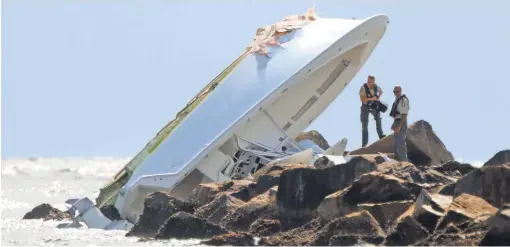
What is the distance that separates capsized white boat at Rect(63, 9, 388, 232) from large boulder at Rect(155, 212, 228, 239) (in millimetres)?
4079

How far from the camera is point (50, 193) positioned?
49500 millimetres

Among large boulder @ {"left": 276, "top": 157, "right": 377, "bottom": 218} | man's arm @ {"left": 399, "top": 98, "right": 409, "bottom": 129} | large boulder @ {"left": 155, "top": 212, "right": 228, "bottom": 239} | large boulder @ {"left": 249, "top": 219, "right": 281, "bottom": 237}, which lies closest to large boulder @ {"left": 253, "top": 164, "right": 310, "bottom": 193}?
large boulder @ {"left": 276, "top": 157, "right": 377, "bottom": 218}

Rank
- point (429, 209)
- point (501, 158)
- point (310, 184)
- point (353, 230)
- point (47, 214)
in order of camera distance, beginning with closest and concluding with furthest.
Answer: point (429, 209), point (353, 230), point (310, 184), point (501, 158), point (47, 214)

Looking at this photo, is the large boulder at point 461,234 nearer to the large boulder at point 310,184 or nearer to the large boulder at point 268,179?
the large boulder at point 310,184

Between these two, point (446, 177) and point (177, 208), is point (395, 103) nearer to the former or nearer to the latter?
point (446, 177)

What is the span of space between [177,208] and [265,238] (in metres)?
4.04

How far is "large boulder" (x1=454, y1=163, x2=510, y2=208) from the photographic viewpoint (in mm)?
23547

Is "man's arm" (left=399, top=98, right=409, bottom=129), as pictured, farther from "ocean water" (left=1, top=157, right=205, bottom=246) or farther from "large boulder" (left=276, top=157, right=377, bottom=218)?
"ocean water" (left=1, top=157, right=205, bottom=246)

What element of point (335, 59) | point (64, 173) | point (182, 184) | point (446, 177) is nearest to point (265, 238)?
point (446, 177)

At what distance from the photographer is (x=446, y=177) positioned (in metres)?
26.4

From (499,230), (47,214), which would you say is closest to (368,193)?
(499,230)

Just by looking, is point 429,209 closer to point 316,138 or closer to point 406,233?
point 406,233

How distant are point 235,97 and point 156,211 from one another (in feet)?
15.1

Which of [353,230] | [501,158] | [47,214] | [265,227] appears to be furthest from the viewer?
[47,214]
